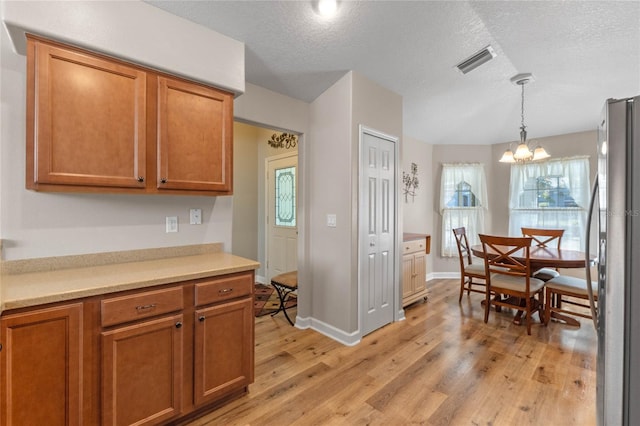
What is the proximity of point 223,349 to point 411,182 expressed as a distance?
398cm

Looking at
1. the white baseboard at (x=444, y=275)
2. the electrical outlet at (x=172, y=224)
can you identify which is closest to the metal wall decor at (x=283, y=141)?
the electrical outlet at (x=172, y=224)

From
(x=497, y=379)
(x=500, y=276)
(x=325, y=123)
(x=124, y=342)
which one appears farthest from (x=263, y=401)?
(x=500, y=276)

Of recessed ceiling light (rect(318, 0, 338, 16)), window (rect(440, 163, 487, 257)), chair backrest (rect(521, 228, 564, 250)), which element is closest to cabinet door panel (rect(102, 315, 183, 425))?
recessed ceiling light (rect(318, 0, 338, 16))

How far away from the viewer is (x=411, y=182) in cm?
484

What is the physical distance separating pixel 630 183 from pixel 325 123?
233cm

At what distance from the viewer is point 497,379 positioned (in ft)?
7.08

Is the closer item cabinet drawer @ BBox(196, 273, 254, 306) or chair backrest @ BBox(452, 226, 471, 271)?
cabinet drawer @ BBox(196, 273, 254, 306)

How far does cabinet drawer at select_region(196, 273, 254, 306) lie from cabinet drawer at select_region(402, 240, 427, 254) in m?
2.19

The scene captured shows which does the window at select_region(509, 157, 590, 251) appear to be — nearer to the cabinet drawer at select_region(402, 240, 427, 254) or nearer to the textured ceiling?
the textured ceiling

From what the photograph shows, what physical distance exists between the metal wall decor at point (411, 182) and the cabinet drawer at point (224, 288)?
3516 mm

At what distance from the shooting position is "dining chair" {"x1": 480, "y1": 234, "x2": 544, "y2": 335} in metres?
2.88

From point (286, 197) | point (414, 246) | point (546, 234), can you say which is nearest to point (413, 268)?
point (414, 246)

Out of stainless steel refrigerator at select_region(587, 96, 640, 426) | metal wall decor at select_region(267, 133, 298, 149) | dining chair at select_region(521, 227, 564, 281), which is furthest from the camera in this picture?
metal wall decor at select_region(267, 133, 298, 149)

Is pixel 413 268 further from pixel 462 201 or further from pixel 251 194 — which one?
pixel 251 194
